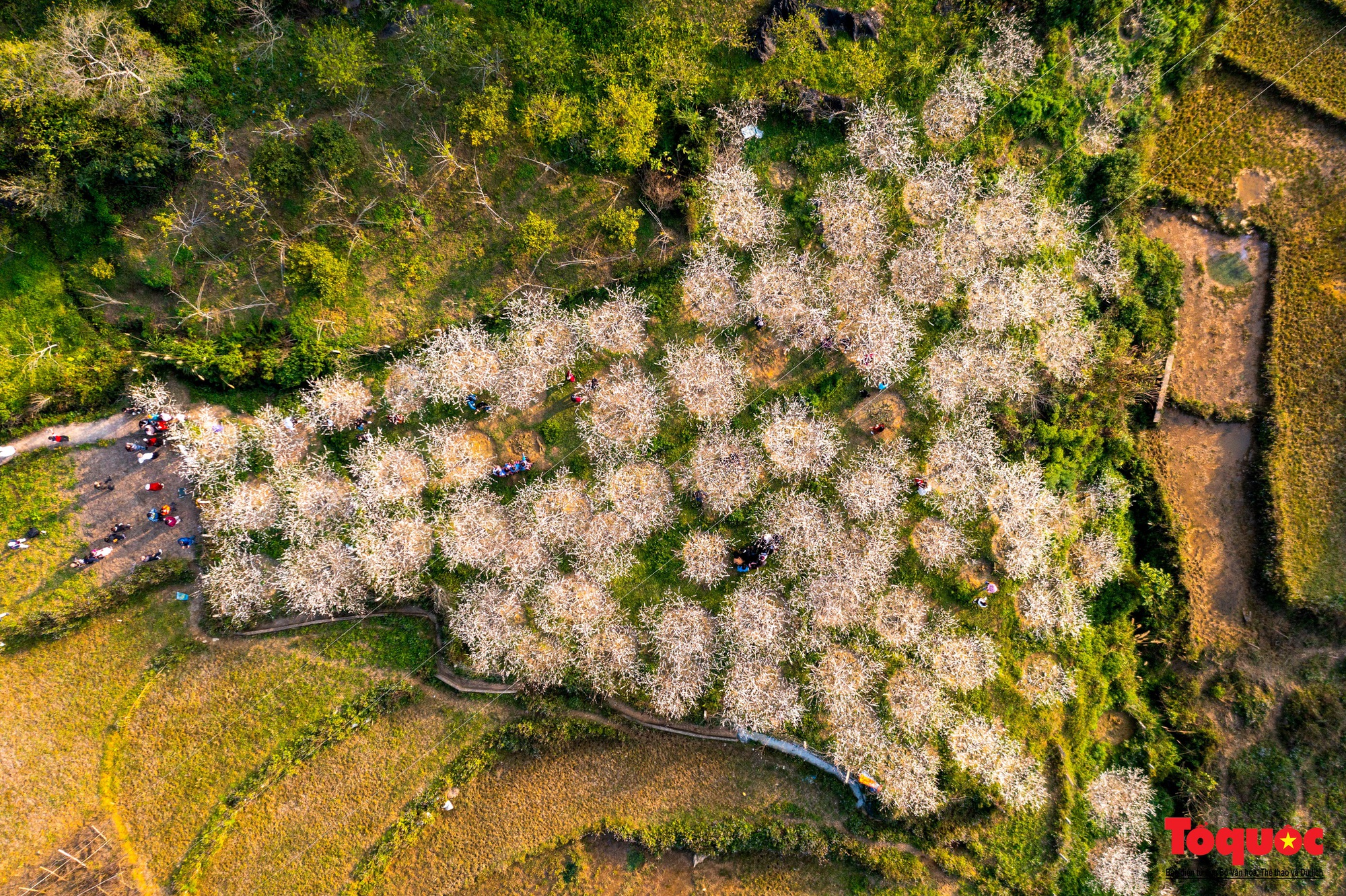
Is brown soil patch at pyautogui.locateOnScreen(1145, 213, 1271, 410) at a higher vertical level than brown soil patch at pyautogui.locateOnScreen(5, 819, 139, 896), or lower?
higher

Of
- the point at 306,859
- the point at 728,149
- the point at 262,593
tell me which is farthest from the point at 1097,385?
the point at 306,859

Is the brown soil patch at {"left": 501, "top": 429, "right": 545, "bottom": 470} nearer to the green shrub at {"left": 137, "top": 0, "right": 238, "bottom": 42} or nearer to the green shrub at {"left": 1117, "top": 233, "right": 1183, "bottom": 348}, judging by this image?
the green shrub at {"left": 137, "top": 0, "right": 238, "bottom": 42}

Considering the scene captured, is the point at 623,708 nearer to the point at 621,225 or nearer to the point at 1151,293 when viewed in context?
the point at 621,225

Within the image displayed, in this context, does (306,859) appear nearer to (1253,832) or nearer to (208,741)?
(208,741)

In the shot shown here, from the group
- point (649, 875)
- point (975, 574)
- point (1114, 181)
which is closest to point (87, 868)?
point (649, 875)

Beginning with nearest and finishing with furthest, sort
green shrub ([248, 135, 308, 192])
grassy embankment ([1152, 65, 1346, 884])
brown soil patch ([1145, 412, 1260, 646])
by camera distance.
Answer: green shrub ([248, 135, 308, 192]), grassy embankment ([1152, 65, 1346, 884]), brown soil patch ([1145, 412, 1260, 646])

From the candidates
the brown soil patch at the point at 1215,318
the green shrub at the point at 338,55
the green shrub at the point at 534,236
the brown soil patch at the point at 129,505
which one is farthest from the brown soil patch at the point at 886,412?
the brown soil patch at the point at 129,505

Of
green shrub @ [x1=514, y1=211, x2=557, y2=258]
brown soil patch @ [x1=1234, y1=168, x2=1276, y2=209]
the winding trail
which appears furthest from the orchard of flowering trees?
brown soil patch @ [x1=1234, y1=168, x2=1276, y2=209]
